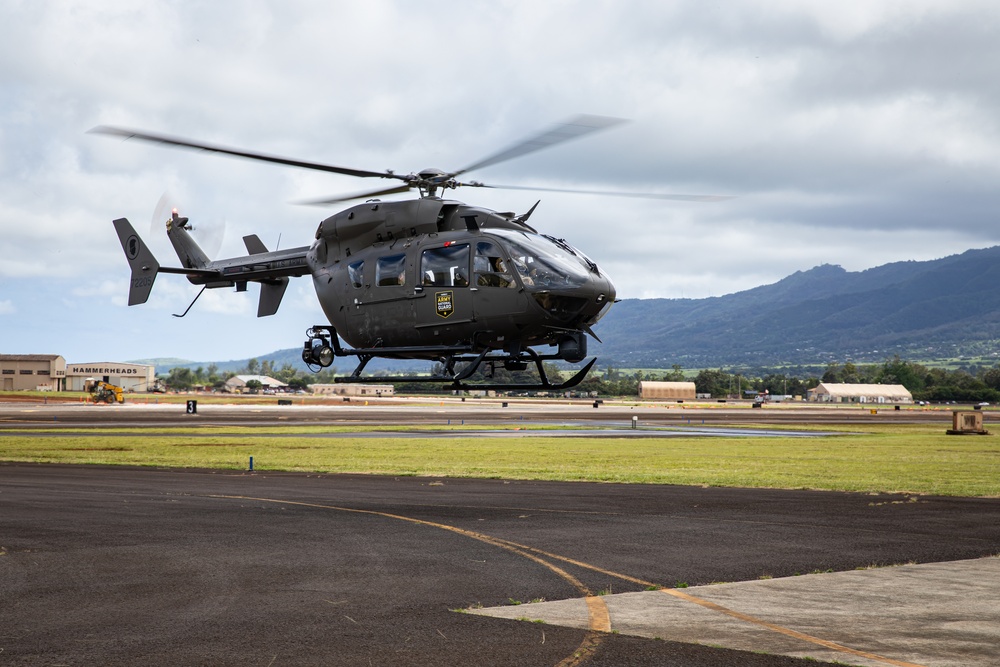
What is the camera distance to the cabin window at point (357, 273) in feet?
73.7

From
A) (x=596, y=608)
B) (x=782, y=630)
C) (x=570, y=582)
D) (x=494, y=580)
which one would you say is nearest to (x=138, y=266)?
(x=494, y=580)

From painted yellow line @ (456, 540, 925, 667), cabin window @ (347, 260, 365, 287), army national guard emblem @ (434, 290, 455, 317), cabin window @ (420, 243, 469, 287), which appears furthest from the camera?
cabin window @ (347, 260, 365, 287)

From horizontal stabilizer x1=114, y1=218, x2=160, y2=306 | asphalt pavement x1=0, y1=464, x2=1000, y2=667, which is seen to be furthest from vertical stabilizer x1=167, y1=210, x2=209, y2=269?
asphalt pavement x1=0, y1=464, x2=1000, y2=667

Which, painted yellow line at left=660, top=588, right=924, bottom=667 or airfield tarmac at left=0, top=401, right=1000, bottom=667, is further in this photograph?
airfield tarmac at left=0, top=401, right=1000, bottom=667

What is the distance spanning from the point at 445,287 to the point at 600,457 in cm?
2980

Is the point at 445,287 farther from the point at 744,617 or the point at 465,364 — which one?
the point at 744,617

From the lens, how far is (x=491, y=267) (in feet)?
65.7

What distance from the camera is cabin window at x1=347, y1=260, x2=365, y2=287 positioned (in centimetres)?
2247

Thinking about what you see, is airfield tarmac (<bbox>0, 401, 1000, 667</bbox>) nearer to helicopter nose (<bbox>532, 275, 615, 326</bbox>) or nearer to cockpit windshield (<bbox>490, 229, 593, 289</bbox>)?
helicopter nose (<bbox>532, 275, 615, 326</bbox>)

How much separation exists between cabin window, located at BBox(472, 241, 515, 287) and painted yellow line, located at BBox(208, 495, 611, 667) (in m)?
5.64

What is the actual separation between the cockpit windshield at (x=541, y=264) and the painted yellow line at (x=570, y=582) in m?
5.59

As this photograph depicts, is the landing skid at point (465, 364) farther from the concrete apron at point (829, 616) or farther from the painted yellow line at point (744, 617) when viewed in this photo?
the concrete apron at point (829, 616)

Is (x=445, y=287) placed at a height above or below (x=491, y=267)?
below

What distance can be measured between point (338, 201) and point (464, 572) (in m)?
10.1
